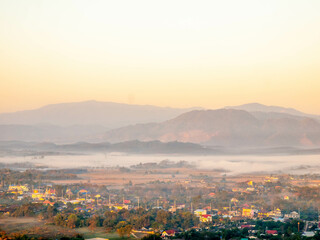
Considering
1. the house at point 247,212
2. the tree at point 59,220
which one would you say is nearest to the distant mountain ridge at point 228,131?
the house at point 247,212

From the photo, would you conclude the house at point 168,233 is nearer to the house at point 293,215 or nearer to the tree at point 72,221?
the tree at point 72,221

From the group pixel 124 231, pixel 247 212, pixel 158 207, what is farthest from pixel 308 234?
pixel 158 207

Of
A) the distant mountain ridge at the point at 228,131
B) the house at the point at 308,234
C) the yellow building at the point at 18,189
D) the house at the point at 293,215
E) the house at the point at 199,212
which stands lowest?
the house at the point at 308,234

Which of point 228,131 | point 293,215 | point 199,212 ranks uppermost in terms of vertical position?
point 228,131

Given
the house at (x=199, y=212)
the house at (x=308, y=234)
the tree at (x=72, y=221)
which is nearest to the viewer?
the house at (x=308, y=234)

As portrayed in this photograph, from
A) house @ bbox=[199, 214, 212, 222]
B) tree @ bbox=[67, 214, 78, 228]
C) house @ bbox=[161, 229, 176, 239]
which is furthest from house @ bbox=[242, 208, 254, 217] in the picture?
tree @ bbox=[67, 214, 78, 228]

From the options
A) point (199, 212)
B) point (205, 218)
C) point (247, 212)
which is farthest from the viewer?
point (247, 212)

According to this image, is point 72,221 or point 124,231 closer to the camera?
point 124,231

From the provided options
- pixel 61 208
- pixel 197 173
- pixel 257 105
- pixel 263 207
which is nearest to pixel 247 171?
pixel 197 173

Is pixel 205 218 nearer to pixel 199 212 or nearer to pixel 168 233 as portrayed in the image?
pixel 199 212

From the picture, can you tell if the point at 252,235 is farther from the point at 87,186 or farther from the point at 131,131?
the point at 131,131

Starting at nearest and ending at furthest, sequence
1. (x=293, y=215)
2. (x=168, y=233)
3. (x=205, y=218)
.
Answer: (x=168, y=233) < (x=205, y=218) < (x=293, y=215)
